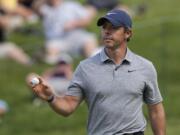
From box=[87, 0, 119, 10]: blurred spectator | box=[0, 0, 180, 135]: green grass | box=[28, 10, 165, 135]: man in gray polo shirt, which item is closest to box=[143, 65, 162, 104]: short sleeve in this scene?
box=[28, 10, 165, 135]: man in gray polo shirt

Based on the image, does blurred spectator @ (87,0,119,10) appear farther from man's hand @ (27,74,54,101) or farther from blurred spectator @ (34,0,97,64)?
man's hand @ (27,74,54,101)

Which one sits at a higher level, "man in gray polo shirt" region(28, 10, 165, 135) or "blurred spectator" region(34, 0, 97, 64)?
"man in gray polo shirt" region(28, 10, 165, 135)

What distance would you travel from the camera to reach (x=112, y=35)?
7.40 m

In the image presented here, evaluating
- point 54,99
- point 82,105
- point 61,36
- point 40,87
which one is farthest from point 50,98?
point 61,36

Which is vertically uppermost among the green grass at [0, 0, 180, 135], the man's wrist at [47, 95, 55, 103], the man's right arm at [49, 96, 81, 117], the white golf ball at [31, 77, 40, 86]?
the white golf ball at [31, 77, 40, 86]

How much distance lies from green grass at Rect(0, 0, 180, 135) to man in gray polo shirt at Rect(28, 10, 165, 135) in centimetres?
503

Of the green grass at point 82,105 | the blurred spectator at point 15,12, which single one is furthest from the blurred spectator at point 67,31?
the blurred spectator at point 15,12

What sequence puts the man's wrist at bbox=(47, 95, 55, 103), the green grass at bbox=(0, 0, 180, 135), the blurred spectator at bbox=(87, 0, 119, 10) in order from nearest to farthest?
the man's wrist at bbox=(47, 95, 55, 103) → the green grass at bbox=(0, 0, 180, 135) → the blurred spectator at bbox=(87, 0, 119, 10)

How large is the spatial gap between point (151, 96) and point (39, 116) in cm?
628

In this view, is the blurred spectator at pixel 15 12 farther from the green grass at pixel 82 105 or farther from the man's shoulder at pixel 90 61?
the man's shoulder at pixel 90 61

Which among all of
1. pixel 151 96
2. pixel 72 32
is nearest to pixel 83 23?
pixel 72 32

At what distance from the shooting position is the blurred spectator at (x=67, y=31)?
15.6 metres

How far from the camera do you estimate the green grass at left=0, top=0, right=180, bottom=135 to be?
1342 centimetres

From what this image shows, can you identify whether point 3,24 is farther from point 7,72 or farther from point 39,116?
point 39,116
